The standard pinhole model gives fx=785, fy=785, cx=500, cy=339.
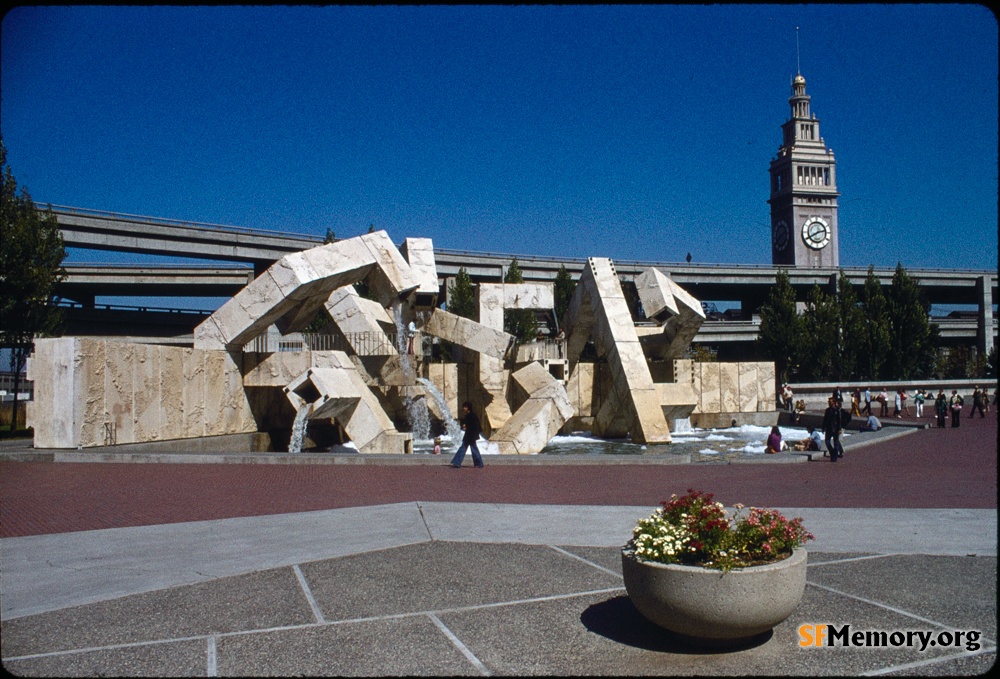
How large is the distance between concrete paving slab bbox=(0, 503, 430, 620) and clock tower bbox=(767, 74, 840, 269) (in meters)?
103

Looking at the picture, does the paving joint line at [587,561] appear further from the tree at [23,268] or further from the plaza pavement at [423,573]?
the tree at [23,268]

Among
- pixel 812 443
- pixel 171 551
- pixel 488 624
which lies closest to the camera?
pixel 488 624

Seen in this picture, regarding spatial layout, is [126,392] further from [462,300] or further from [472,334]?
[462,300]

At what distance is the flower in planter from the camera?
522 centimetres

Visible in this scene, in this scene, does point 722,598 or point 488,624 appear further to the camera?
point 488,624

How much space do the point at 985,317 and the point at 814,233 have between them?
44.8 metres

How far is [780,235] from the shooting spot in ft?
359

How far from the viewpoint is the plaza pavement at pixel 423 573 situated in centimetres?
512

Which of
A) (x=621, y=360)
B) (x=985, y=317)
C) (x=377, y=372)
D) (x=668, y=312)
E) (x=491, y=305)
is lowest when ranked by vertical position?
(x=377, y=372)

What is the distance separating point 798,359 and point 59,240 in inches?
1493

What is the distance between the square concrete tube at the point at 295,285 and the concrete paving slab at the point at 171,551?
10.3 metres

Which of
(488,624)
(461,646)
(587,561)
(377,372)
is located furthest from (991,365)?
(461,646)

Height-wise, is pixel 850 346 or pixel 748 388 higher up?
pixel 850 346

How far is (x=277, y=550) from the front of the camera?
8.11 m
